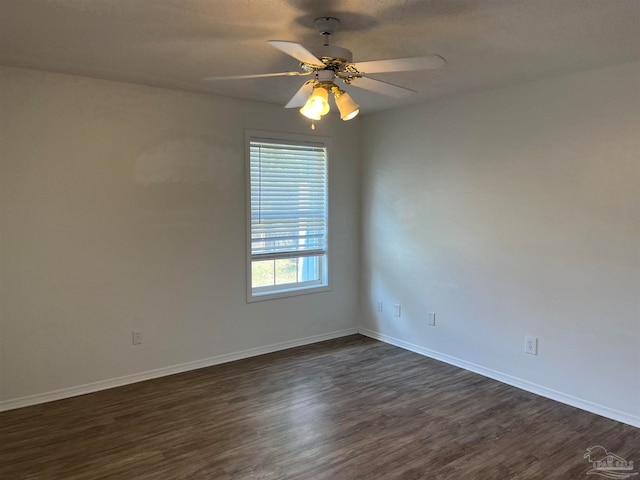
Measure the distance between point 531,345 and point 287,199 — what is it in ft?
8.24

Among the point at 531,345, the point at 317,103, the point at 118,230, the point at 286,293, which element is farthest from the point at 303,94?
the point at 531,345

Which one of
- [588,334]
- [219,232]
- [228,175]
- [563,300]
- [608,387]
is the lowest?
[608,387]

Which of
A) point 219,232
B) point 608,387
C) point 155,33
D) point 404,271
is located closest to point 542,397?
point 608,387

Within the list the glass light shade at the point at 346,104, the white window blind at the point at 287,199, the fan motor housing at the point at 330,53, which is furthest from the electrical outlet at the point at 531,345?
the fan motor housing at the point at 330,53

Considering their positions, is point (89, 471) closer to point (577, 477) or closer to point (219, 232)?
point (219, 232)

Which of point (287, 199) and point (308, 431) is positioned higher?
point (287, 199)

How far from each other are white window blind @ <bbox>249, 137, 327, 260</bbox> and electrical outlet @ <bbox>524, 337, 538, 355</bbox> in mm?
2130

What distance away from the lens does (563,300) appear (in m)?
3.38

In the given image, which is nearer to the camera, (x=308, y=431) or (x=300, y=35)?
(x=300, y=35)

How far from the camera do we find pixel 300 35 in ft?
8.31

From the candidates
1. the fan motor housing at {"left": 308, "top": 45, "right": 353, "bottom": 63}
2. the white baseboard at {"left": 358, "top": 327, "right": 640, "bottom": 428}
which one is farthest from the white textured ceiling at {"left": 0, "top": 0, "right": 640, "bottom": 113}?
the white baseboard at {"left": 358, "top": 327, "right": 640, "bottom": 428}

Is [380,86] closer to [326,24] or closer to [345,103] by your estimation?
[345,103]

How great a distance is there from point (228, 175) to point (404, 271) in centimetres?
196

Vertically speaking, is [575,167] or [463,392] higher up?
[575,167]
